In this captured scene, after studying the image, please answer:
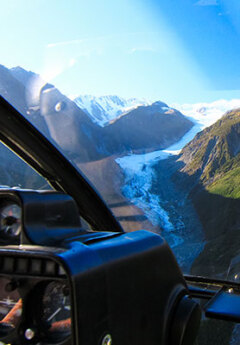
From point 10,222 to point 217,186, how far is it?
42.5 ft

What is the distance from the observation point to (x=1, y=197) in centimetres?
103

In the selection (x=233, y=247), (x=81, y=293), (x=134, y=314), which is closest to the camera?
(x=81, y=293)

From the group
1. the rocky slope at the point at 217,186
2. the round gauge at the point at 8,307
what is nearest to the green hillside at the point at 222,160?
the rocky slope at the point at 217,186

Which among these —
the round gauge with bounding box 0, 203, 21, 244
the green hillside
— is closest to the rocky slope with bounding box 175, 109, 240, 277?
the green hillside

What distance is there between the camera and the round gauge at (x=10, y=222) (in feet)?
3.44

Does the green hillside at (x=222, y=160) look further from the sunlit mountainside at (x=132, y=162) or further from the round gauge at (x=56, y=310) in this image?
the round gauge at (x=56, y=310)

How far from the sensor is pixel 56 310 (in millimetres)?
825

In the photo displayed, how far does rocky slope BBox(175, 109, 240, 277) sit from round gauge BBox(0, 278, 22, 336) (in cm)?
586

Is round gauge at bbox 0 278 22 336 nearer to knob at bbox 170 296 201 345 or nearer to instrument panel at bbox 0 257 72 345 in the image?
instrument panel at bbox 0 257 72 345

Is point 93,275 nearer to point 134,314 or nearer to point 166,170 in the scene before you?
point 134,314

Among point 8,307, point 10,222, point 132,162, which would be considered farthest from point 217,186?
point 8,307

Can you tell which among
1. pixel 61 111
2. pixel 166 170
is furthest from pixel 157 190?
pixel 61 111

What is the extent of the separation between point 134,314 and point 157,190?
5.45m

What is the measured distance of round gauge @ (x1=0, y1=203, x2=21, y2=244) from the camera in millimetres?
1049
